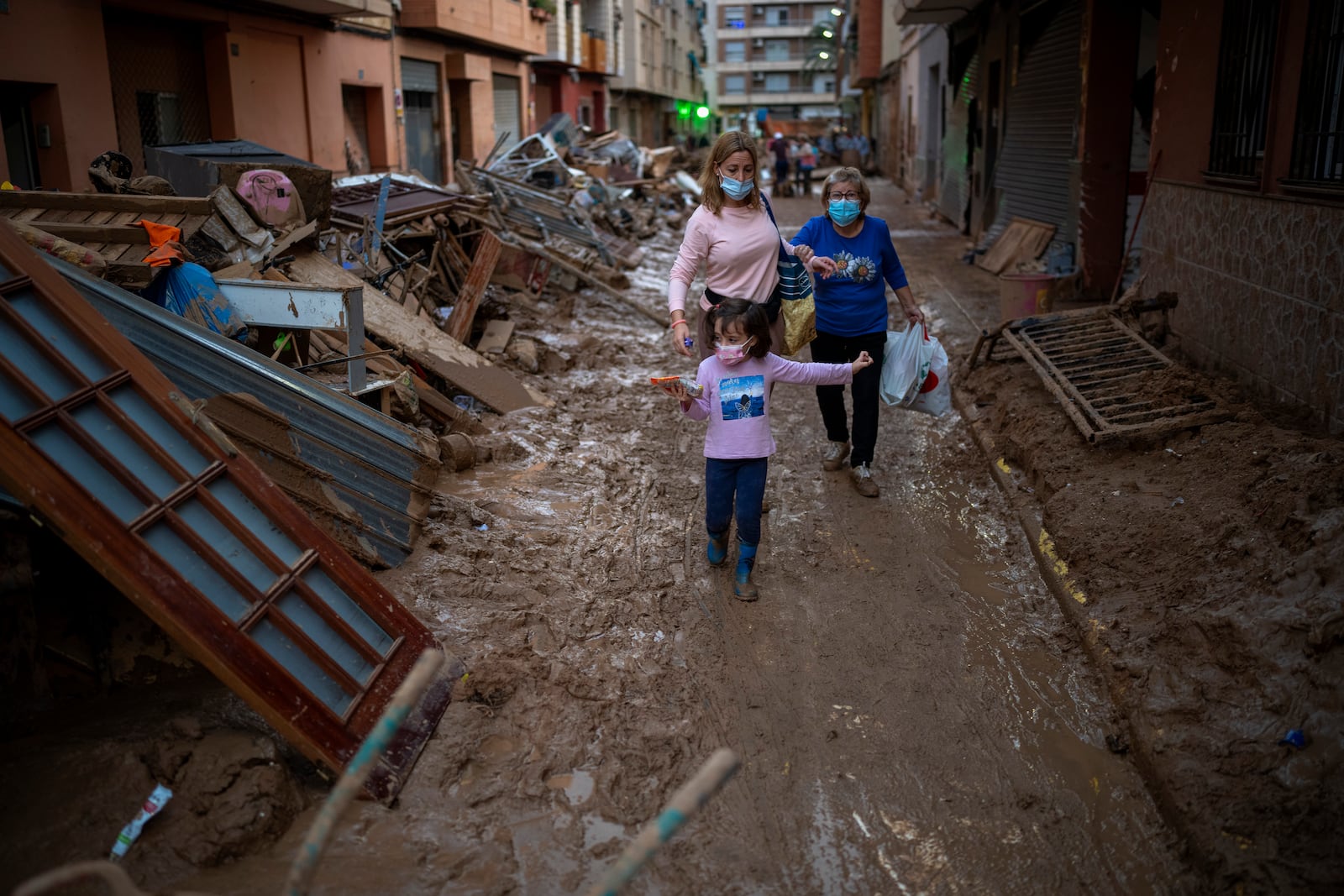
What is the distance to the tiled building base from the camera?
16.6 feet

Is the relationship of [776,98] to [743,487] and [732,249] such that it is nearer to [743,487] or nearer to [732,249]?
[732,249]

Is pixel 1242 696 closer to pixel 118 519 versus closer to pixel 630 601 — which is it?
pixel 630 601

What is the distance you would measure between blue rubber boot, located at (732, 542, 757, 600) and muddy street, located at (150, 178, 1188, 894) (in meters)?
0.08

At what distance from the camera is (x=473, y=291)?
847 cm

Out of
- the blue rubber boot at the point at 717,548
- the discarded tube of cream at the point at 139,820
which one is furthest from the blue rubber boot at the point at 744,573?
the discarded tube of cream at the point at 139,820

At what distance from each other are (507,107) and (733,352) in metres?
24.7

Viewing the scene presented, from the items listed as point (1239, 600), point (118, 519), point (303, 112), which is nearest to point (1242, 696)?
point (1239, 600)

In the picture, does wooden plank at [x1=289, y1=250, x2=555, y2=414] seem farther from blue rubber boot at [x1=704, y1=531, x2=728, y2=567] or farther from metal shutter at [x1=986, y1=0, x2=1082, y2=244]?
metal shutter at [x1=986, y1=0, x2=1082, y2=244]

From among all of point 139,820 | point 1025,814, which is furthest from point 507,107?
point 1025,814

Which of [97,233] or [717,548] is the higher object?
[97,233]

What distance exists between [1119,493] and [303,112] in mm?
14237

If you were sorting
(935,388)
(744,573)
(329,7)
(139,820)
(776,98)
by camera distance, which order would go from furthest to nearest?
1. (776,98)
2. (329,7)
3. (935,388)
4. (744,573)
5. (139,820)

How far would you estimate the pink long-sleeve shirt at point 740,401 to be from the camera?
4363mm

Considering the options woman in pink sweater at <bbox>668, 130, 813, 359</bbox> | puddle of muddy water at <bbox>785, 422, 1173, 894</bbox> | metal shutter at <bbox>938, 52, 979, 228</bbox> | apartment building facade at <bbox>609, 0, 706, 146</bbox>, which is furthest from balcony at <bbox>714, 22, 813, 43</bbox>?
puddle of muddy water at <bbox>785, 422, 1173, 894</bbox>
